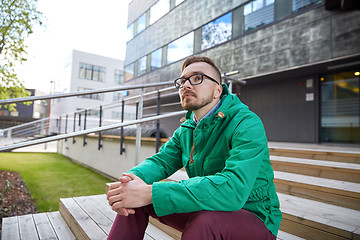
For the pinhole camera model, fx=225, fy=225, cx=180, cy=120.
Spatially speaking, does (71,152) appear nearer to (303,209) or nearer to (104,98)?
(303,209)

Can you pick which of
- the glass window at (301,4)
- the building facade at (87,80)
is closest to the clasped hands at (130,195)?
the glass window at (301,4)

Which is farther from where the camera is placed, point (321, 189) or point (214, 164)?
point (321, 189)

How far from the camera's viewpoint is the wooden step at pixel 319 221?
4.38 ft

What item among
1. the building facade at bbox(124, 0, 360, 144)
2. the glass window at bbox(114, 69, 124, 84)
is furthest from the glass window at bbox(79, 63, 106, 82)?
the building facade at bbox(124, 0, 360, 144)

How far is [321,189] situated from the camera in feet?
6.11

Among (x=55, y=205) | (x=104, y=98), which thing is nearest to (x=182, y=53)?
(x=55, y=205)

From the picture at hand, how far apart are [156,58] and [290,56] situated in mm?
7071

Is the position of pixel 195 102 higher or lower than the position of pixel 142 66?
lower

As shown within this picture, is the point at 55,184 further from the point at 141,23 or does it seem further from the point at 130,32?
the point at 130,32

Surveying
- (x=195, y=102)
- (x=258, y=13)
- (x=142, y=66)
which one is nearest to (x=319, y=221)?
(x=195, y=102)

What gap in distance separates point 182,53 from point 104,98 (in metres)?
14.3

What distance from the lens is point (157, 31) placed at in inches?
446

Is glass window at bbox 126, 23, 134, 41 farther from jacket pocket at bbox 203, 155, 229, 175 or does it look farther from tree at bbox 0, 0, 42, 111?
jacket pocket at bbox 203, 155, 229, 175

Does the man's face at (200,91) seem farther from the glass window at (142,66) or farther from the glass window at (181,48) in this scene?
the glass window at (142,66)
